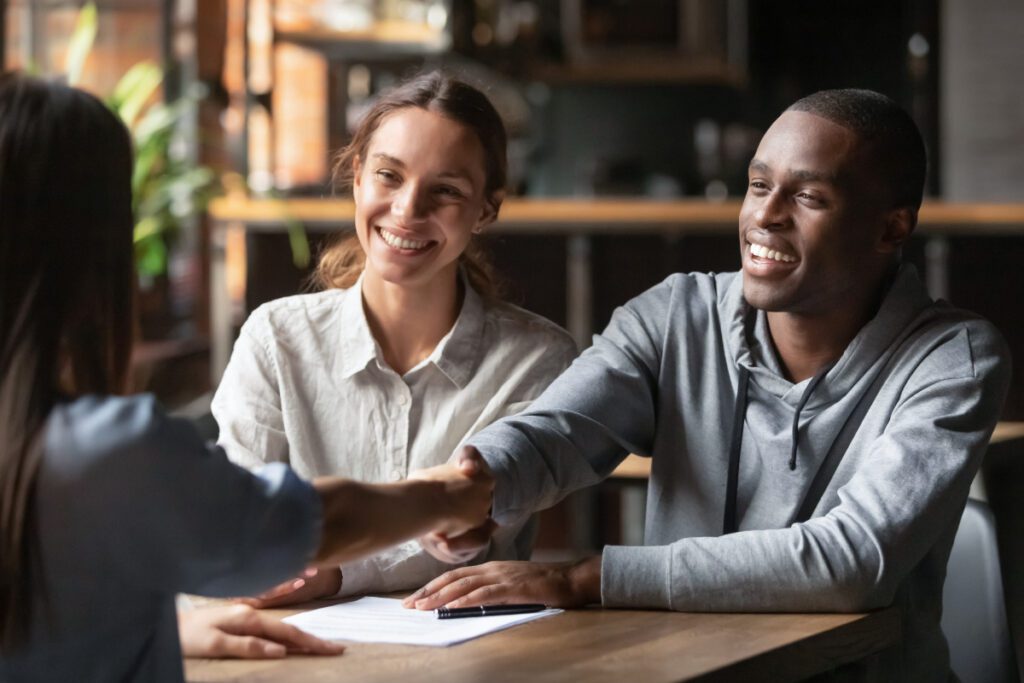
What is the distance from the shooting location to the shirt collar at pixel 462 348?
6.60 ft

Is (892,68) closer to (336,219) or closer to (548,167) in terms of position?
(548,167)

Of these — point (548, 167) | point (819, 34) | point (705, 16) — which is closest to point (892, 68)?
point (819, 34)

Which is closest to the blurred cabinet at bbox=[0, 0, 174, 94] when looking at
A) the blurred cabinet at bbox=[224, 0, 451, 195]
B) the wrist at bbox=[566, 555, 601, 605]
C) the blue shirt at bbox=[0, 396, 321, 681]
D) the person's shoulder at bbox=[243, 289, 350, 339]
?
the blurred cabinet at bbox=[224, 0, 451, 195]

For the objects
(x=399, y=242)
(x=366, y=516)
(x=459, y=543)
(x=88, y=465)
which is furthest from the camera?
(x=399, y=242)

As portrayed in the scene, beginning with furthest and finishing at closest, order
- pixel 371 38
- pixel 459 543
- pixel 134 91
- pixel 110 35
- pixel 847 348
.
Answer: pixel 371 38 → pixel 110 35 → pixel 134 91 → pixel 847 348 → pixel 459 543

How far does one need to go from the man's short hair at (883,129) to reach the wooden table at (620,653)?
21.7 inches

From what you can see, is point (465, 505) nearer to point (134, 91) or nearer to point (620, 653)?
point (620, 653)

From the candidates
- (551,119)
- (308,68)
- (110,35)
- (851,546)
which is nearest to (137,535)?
(851,546)

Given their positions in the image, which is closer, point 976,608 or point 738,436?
point 738,436

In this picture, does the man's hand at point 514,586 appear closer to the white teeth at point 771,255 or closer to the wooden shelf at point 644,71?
the white teeth at point 771,255

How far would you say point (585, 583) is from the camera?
1.63m

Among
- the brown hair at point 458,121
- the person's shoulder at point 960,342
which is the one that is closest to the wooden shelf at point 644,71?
the brown hair at point 458,121

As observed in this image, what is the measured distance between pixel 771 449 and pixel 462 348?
443mm

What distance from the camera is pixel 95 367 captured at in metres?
1.17
